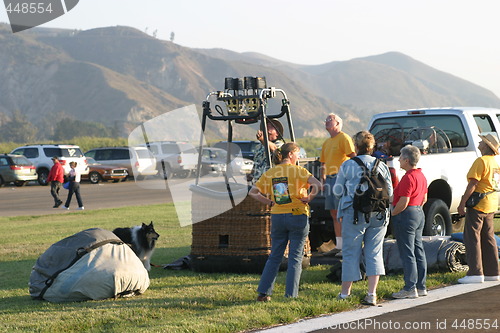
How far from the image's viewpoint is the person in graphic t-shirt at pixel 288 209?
8352mm

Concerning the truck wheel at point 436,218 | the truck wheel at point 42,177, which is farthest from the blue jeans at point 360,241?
the truck wheel at point 42,177

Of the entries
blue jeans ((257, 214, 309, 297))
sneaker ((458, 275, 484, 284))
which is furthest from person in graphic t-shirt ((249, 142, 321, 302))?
sneaker ((458, 275, 484, 284))

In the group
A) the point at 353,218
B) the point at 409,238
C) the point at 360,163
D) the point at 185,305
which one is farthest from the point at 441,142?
the point at 185,305

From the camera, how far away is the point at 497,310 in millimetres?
7965

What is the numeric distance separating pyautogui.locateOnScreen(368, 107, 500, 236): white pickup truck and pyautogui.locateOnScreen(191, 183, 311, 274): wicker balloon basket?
2.73 meters

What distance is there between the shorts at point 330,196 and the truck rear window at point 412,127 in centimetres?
291

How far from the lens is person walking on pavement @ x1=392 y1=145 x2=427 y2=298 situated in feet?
28.7

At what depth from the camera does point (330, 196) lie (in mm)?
10773

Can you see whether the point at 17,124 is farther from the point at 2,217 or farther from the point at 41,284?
the point at 41,284

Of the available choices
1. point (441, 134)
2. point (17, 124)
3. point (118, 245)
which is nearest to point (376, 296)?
point (118, 245)

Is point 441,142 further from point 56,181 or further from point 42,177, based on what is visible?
point 42,177

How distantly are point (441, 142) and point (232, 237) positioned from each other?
4679mm

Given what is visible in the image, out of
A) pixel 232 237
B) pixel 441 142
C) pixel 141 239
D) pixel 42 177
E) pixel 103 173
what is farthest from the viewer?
pixel 103 173

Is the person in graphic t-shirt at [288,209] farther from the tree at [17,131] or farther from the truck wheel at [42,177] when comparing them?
the tree at [17,131]
